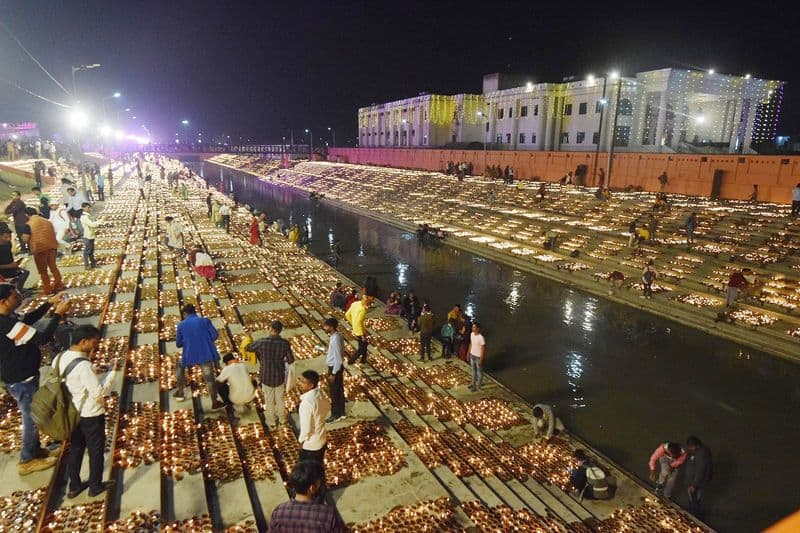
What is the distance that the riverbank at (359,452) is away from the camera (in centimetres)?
683

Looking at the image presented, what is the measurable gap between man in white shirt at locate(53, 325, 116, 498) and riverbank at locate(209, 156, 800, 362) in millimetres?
17421

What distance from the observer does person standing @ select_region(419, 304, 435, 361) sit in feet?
40.7

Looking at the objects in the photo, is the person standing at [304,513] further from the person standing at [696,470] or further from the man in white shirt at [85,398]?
the person standing at [696,470]

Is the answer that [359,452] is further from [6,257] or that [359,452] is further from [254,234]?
[254,234]

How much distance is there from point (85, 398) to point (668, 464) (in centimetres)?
878

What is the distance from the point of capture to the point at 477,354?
11.1 metres

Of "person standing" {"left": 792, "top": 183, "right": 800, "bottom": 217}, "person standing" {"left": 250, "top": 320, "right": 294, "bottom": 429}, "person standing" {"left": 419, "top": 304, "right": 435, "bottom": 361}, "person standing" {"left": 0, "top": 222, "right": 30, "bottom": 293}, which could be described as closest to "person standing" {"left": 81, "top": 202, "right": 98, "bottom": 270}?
"person standing" {"left": 0, "top": 222, "right": 30, "bottom": 293}

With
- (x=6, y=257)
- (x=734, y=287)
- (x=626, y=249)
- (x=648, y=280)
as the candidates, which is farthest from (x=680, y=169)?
(x=6, y=257)

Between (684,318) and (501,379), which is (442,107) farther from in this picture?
(501,379)

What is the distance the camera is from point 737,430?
10492mm

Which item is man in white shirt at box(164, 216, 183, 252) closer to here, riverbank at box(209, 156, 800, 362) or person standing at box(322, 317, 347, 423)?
person standing at box(322, 317, 347, 423)

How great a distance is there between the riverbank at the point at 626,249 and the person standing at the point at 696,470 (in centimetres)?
927

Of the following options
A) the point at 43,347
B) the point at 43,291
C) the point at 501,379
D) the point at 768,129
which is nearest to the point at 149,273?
the point at 43,291

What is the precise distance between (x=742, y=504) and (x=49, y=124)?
115 metres
